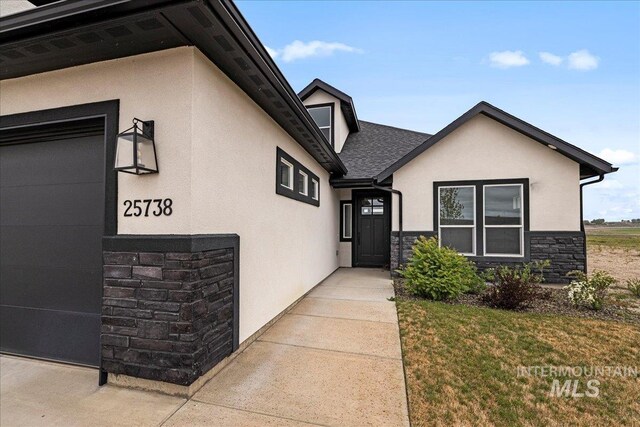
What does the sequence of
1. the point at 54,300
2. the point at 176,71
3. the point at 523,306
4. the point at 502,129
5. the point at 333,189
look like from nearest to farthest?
the point at 176,71 → the point at 54,300 → the point at 523,306 → the point at 502,129 → the point at 333,189

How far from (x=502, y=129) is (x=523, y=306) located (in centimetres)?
478

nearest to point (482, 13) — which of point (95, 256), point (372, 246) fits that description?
point (372, 246)

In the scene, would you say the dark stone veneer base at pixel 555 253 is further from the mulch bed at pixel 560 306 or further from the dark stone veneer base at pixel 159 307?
the dark stone veneer base at pixel 159 307

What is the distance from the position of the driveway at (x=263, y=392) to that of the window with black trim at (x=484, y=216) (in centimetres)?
487

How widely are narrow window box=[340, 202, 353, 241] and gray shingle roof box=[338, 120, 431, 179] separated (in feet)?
4.45

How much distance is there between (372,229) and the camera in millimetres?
10508

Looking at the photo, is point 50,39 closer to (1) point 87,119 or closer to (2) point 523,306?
(1) point 87,119

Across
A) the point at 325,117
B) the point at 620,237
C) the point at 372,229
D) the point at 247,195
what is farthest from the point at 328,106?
the point at 620,237

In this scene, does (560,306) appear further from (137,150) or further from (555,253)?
(137,150)

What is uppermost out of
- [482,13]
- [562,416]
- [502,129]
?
[482,13]

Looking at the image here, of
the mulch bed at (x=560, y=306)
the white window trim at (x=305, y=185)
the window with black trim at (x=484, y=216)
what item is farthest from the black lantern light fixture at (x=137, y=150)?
the window with black trim at (x=484, y=216)

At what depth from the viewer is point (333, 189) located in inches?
395

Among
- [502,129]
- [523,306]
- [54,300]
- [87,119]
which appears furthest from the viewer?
[502,129]

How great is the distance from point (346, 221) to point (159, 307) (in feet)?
27.8
